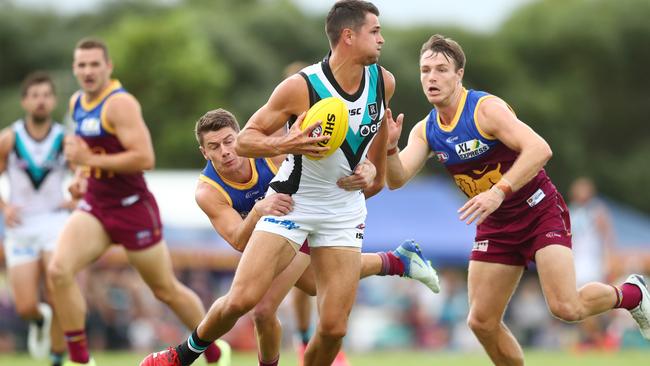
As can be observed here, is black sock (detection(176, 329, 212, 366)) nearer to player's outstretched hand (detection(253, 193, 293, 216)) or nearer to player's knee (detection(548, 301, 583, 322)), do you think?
player's outstretched hand (detection(253, 193, 293, 216))

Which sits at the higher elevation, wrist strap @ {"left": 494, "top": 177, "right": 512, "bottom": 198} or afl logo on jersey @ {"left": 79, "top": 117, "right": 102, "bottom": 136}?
wrist strap @ {"left": 494, "top": 177, "right": 512, "bottom": 198}

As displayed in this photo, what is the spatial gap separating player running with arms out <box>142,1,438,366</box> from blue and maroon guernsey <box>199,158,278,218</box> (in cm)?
52

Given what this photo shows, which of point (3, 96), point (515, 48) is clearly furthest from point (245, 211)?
point (515, 48)

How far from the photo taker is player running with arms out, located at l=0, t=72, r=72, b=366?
12.1 metres

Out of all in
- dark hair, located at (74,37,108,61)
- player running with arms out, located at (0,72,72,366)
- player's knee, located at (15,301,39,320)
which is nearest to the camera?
dark hair, located at (74,37,108,61)

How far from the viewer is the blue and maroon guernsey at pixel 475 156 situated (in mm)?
8906

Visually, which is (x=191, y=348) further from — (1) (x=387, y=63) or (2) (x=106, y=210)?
(1) (x=387, y=63)


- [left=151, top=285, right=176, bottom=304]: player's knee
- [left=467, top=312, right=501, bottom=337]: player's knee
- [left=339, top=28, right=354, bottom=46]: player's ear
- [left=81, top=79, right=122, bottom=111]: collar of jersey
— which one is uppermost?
[left=339, top=28, right=354, bottom=46]: player's ear

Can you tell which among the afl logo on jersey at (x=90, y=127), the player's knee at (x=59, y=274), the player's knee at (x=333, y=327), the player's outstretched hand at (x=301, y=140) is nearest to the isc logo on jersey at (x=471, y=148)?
the player's outstretched hand at (x=301, y=140)

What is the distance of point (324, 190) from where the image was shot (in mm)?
8328

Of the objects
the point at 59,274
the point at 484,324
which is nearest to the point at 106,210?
the point at 59,274

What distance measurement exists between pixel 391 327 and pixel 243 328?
3.97 metres

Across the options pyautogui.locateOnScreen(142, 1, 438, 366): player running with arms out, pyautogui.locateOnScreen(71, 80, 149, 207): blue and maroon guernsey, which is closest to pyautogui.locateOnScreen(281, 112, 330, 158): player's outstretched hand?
pyautogui.locateOnScreen(142, 1, 438, 366): player running with arms out

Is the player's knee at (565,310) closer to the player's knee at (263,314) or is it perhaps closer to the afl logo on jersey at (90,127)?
the player's knee at (263,314)
